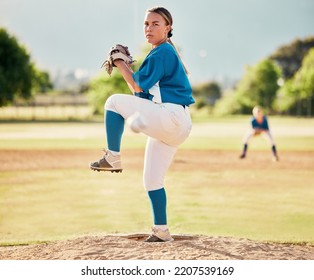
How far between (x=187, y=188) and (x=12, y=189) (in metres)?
2.20

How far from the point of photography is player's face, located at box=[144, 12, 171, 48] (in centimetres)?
308

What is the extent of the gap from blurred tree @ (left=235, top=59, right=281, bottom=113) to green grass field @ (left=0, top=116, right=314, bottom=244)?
23.9 metres

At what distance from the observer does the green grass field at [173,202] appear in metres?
4.76

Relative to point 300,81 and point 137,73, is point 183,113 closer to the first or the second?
point 137,73

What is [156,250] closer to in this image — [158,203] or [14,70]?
[158,203]

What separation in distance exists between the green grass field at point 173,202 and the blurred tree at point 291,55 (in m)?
30.4

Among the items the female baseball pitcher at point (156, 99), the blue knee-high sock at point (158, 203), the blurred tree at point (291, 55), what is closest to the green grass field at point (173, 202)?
the blue knee-high sock at point (158, 203)

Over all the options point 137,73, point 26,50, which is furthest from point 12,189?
point 26,50

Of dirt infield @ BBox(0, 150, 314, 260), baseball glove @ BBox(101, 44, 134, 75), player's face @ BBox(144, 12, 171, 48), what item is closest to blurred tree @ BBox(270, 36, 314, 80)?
dirt infield @ BBox(0, 150, 314, 260)

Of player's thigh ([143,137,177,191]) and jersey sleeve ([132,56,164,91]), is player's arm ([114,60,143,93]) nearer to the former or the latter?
jersey sleeve ([132,56,164,91])

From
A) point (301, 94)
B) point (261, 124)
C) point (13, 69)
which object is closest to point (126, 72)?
point (261, 124)

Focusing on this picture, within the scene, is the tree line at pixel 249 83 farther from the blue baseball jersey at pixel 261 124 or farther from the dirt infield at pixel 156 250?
the dirt infield at pixel 156 250

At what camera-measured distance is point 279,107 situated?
31672 mm
